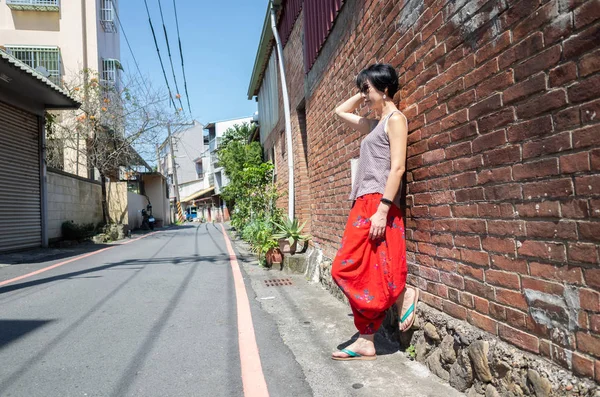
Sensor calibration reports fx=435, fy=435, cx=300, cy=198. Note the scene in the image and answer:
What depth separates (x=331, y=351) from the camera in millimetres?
3189

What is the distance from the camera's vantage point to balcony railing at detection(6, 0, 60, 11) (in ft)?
58.6

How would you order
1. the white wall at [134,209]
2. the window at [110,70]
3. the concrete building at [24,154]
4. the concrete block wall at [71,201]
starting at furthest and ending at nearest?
the white wall at [134,209] → the window at [110,70] → the concrete block wall at [71,201] → the concrete building at [24,154]

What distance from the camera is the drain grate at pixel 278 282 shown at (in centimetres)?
586

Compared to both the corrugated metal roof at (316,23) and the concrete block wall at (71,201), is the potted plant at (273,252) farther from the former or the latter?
the concrete block wall at (71,201)

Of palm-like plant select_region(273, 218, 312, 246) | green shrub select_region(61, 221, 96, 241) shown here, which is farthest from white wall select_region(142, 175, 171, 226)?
palm-like plant select_region(273, 218, 312, 246)

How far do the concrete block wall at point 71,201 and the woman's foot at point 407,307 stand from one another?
1190 centimetres

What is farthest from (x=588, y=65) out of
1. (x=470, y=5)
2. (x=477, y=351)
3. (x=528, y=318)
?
(x=477, y=351)

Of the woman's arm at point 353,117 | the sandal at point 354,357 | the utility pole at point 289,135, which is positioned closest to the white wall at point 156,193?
the utility pole at point 289,135

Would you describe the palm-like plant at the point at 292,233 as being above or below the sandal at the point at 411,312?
above

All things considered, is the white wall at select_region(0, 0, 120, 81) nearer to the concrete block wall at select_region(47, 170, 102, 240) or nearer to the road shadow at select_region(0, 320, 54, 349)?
the concrete block wall at select_region(47, 170, 102, 240)

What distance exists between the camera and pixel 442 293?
269 cm

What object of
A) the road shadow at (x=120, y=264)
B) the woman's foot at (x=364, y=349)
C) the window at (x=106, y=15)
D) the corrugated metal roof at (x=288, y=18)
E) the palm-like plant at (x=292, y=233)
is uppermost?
the window at (x=106, y=15)

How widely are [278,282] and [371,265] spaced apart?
3450 mm

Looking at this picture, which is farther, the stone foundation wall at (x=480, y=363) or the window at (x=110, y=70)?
the window at (x=110, y=70)
